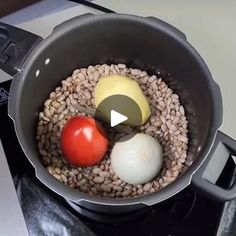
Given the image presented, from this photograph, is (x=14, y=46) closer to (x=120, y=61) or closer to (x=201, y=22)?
(x=120, y=61)

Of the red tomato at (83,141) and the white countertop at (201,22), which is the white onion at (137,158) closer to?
the red tomato at (83,141)

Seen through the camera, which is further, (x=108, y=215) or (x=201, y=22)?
(x=201, y=22)

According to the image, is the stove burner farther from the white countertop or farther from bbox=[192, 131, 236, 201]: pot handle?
the white countertop

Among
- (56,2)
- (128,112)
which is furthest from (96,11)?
(128,112)

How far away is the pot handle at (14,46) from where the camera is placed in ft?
2.25

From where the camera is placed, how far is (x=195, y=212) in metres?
0.75

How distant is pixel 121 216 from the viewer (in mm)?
740

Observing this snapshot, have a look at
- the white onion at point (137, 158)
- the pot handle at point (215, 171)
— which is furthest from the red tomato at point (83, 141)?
the pot handle at point (215, 171)

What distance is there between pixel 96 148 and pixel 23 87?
12 centimetres

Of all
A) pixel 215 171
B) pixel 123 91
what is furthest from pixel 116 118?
pixel 215 171

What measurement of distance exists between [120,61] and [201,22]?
0.52ft

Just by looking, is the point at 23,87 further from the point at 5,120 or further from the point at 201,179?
the point at 201,179

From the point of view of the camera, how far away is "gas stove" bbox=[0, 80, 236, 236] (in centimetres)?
74

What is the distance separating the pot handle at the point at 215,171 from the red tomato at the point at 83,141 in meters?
0.14
